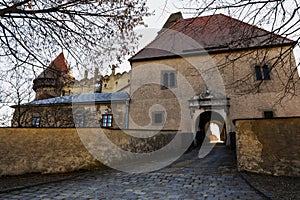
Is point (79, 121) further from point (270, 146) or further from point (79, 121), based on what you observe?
point (270, 146)

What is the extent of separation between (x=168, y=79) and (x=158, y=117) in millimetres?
2992

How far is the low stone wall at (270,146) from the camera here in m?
5.00

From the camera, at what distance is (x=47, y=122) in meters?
15.8

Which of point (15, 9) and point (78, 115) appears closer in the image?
point (15, 9)

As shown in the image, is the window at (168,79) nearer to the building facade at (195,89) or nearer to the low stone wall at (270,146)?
the building facade at (195,89)

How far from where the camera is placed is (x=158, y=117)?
14.2 m

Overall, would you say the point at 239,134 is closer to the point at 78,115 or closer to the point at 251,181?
the point at 251,181

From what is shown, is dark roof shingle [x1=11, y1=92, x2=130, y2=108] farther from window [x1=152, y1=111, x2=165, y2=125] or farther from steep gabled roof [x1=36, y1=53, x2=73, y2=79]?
steep gabled roof [x1=36, y1=53, x2=73, y2=79]

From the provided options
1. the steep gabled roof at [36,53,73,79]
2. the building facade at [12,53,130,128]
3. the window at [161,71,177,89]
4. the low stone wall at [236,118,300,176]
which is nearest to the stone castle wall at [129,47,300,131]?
the window at [161,71,177,89]

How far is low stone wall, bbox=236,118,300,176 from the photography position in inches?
197

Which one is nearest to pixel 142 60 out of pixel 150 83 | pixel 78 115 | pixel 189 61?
pixel 150 83

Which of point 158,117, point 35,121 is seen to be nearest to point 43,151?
point 158,117

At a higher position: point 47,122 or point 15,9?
point 15,9

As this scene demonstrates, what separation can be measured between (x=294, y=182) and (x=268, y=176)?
0.64m
